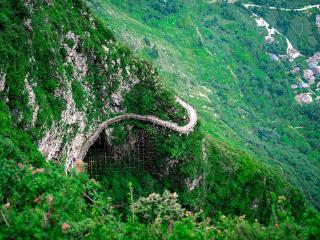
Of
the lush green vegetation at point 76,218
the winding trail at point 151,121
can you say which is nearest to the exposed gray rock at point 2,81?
the winding trail at point 151,121

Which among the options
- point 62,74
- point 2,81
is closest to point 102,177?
point 62,74

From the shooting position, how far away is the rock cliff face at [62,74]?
4078 centimetres

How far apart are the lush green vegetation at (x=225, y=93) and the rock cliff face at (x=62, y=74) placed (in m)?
75.3

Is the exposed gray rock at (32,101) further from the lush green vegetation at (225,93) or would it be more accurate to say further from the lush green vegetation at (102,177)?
the lush green vegetation at (225,93)

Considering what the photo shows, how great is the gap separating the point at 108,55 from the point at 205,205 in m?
26.8

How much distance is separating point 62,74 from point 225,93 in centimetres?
13785

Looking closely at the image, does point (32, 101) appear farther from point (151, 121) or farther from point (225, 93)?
point (225, 93)

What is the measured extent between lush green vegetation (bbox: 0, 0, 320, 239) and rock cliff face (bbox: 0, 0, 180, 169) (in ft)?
0.42

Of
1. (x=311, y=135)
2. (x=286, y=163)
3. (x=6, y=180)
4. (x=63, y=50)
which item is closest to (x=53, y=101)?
(x=63, y=50)

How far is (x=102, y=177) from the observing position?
56938 mm

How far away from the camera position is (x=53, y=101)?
46219mm

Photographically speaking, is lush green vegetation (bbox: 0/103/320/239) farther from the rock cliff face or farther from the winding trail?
the winding trail

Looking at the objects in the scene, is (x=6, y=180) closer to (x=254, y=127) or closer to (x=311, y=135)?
(x=254, y=127)

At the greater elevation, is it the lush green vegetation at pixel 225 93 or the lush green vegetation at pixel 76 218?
the lush green vegetation at pixel 76 218
